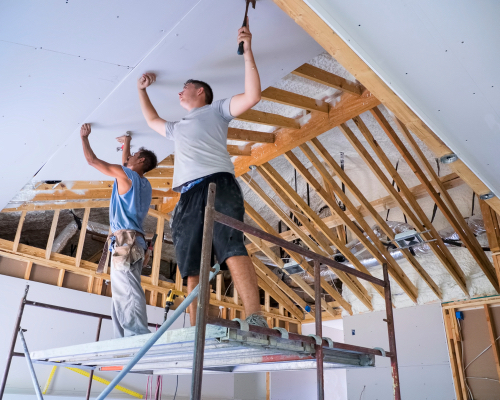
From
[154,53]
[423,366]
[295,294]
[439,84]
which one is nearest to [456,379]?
[423,366]

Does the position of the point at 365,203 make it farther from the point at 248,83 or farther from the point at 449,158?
the point at 248,83

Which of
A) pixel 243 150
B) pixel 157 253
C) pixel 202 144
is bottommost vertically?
pixel 202 144

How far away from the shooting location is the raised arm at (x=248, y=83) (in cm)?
217

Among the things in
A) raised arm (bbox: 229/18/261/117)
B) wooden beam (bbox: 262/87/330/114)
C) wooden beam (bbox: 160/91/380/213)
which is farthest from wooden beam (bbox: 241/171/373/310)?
raised arm (bbox: 229/18/261/117)

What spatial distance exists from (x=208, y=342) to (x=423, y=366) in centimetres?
555

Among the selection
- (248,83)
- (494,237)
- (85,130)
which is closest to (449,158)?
(248,83)

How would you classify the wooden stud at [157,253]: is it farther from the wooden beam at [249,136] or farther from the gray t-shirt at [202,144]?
the gray t-shirt at [202,144]

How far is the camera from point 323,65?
169 inches

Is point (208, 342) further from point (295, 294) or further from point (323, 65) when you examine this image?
point (295, 294)

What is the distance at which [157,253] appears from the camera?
279 inches

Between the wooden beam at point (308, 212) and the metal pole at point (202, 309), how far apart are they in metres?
3.89

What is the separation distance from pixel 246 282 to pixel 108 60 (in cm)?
151

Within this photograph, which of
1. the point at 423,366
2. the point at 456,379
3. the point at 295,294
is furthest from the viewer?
the point at 295,294

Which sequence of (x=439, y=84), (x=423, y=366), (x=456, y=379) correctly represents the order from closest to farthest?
(x=439, y=84)
(x=456, y=379)
(x=423, y=366)
